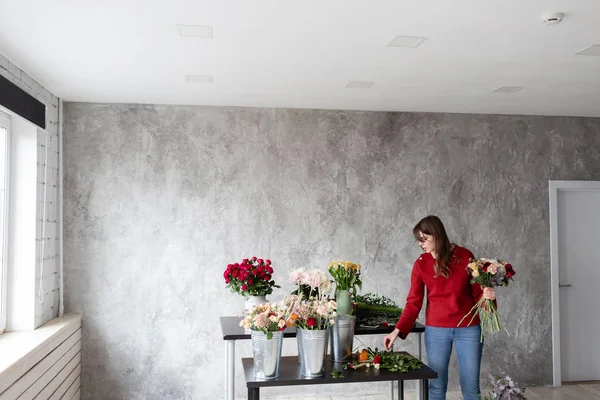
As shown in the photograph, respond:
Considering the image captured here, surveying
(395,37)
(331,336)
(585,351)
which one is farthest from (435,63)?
(585,351)

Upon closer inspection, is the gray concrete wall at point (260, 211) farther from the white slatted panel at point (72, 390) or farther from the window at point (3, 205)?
the window at point (3, 205)

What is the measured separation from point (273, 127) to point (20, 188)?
6.88 feet

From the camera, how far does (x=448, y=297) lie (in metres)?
3.45

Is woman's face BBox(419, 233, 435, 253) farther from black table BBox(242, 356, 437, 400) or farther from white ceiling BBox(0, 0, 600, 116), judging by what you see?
white ceiling BBox(0, 0, 600, 116)

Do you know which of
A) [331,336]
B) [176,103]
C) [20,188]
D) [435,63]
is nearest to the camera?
[331,336]

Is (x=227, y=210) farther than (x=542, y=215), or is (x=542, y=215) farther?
(x=542, y=215)

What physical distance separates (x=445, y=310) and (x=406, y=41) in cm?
164

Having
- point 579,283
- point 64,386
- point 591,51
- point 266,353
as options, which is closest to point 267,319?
point 266,353

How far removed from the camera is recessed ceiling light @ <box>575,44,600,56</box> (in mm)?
3344

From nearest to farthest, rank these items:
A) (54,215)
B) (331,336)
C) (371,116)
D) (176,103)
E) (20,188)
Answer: (331,336) < (20,188) < (54,215) < (176,103) < (371,116)

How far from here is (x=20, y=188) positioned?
402 centimetres

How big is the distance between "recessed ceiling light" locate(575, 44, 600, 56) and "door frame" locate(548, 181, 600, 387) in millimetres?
2098

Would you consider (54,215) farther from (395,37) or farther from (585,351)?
(585,351)

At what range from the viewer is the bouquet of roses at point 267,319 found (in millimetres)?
2771
